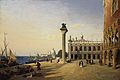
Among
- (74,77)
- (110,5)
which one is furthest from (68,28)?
(110,5)

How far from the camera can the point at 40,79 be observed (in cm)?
1178

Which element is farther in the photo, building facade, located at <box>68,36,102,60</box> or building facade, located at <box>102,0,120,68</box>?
building facade, located at <box>102,0,120,68</box>

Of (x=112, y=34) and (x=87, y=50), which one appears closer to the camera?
(x=87, y=50)

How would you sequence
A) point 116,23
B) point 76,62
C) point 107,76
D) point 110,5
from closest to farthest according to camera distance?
point 107,76 → point 116,23 → point 76,62 → point 110,5

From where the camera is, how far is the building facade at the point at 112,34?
38.8ft

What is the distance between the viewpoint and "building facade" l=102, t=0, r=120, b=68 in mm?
11817

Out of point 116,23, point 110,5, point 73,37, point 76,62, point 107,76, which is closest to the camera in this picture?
point 107,76

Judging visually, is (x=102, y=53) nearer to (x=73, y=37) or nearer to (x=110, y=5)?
(x=73, y=37)

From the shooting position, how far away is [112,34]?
12914mm

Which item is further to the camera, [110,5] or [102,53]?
[110,5]

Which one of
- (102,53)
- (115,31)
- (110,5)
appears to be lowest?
(102,53)

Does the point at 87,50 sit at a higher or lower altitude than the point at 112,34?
lower

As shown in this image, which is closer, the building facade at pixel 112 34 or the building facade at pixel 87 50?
the building facade at pixel 87 50

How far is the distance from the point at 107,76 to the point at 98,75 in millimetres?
550
